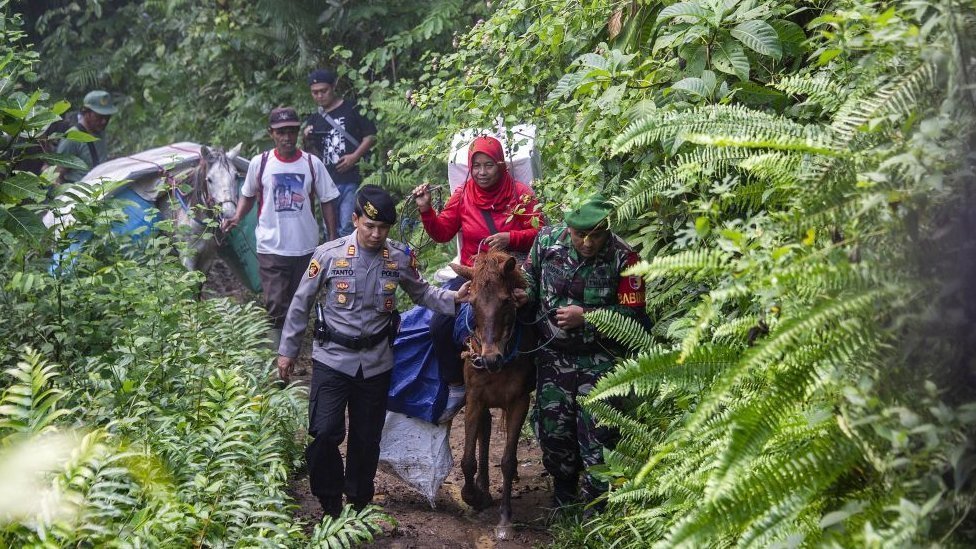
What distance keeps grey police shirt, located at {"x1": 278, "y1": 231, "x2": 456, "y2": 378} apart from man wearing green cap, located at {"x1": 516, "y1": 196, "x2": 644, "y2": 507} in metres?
0.88

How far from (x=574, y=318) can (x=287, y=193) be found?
433cm

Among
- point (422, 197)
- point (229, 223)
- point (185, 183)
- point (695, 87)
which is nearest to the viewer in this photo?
point (695, 87)

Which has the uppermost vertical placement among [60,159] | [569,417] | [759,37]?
[759,37]

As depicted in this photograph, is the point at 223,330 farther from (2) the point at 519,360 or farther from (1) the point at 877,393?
(1) the point at 877,393

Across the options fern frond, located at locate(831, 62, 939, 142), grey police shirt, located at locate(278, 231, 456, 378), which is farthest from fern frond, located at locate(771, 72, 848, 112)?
grey police shirt, located at locate(278, 231, 456, 378)

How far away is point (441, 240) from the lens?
7.76 meters

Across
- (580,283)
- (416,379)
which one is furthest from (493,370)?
(416,379)

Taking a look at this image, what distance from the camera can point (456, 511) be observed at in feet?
24.2

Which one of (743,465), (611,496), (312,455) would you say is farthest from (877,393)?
(312,455)

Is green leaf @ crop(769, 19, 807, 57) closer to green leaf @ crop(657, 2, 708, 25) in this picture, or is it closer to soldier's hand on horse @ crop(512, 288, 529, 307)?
green leaf @ crop(657, 2, 708, 25)

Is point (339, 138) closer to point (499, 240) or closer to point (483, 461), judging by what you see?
point (499, 240)

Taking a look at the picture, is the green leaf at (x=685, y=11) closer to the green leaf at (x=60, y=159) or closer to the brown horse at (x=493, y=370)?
the brown horse at (x=493, y=370)

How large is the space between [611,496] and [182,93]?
1200 cm

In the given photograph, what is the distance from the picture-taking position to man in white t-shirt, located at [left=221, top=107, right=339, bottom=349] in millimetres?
9719
